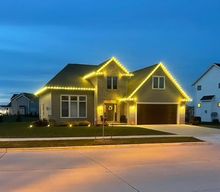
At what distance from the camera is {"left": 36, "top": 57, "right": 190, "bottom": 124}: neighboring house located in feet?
117

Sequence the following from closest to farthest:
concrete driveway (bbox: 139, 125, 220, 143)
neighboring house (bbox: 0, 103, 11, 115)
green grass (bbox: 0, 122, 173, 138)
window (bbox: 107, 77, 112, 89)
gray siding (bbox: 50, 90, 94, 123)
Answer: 1. concrete driveway (bbox: 139, 125, 220, 143)
2. green grass (bbox: 0, 122, 173, 138)
3. gray siding (bbox: 50, 90, 94, 123)
4. window (bbox: 107, 77, 112, 89)
5. neighboring house (bbox: 0, 103, 11, 115)

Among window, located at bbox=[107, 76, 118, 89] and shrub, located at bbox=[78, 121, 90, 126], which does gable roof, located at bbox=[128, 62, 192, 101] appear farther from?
shrub, located at bbox=[78, 121, 90, 126]

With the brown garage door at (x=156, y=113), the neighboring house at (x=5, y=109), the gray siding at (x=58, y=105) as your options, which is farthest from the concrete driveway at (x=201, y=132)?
the neighboring house at (x=5, y=109)

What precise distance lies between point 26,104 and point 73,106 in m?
53.4

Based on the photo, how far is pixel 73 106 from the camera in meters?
36.2

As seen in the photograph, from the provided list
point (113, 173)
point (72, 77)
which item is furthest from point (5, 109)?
point (113, 173)

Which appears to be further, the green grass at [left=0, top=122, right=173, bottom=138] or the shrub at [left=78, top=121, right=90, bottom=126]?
the shrub at [left=78, top=121, right=90, bottom=126]

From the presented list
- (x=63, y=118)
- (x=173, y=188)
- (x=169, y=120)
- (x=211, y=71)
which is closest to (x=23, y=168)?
(x=173, y=188)

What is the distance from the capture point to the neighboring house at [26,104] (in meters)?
84.6

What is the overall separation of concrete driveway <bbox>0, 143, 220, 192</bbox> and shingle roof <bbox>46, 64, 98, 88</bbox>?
21901mm

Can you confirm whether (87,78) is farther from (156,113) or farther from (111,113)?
(156,113)

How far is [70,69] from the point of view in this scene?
40375mm

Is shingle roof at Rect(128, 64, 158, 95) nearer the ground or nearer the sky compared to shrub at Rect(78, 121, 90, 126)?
nearer the sky

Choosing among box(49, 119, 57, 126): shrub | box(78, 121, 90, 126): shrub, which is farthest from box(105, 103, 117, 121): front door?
box(49, 119, 57, 126): shrub
